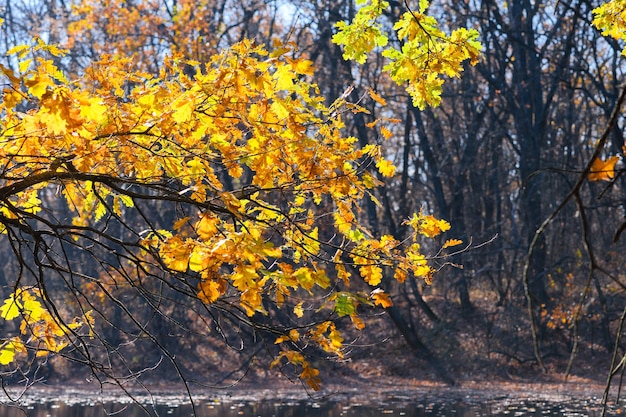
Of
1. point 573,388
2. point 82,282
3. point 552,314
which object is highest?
point 82,282

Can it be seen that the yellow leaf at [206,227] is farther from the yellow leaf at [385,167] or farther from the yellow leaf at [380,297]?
the yellow leaf at [385,167]

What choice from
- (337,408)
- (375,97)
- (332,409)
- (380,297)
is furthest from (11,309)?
(337,408)

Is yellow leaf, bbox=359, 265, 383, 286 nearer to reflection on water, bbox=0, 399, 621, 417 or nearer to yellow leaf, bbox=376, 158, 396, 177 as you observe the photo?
yellow leaf, bbox=376, 158, 396, 177

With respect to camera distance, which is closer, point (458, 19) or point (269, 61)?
point (269, 61)

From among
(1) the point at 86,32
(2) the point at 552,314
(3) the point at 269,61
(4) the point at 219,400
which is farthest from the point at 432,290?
(3) the point at 269,61

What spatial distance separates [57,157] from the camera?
13.3ft

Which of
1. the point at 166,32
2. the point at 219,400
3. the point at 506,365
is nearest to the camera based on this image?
the point at 219,400

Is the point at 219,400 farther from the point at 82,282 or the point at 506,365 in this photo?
the point at 82,282

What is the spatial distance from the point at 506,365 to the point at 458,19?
7325mm

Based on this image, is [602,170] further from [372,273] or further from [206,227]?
[372,273]

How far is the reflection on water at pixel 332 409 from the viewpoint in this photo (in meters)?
15.0

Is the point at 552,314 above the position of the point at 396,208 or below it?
below

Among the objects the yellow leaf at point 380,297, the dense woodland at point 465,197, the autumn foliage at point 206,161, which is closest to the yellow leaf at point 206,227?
the autumn foliage at point 206,161

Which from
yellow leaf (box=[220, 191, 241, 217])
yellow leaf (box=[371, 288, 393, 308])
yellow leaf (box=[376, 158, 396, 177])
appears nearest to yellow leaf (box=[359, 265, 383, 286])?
yellow leaf (box=[371, 288, 393, 308])
